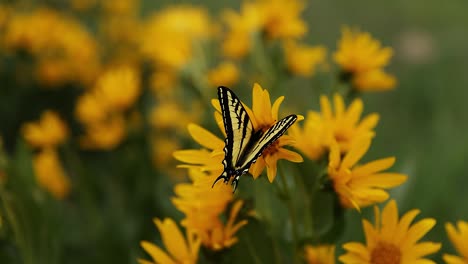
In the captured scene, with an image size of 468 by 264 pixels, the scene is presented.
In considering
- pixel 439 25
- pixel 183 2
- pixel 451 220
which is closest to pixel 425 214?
pixel 451 220

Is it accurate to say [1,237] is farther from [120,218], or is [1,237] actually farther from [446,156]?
[446,156]

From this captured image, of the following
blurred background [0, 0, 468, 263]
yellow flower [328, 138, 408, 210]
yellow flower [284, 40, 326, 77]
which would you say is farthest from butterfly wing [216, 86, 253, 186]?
yellow flower [284, 40, 326, 77]

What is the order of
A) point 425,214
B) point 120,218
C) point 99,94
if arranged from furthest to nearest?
1. point 99,94
2. point 120,218
3. point 425,214

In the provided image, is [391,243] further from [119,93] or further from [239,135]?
[119,93]

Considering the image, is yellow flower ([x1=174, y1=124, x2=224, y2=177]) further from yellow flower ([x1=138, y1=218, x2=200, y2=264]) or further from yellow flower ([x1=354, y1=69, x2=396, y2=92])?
yellow flower ([x1=354, y1=69, x2=396, y2=92])

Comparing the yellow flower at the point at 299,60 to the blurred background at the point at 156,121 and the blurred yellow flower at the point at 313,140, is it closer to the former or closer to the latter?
the blurred background at the point at 156,121

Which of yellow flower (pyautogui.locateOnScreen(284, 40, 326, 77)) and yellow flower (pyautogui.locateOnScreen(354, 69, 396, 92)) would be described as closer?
yellow flower (pyautogui.locateOnScreen(354, 69, 396, 92))

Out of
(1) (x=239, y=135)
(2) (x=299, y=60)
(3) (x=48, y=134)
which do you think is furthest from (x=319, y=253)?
(3) (x=48, y=134)
